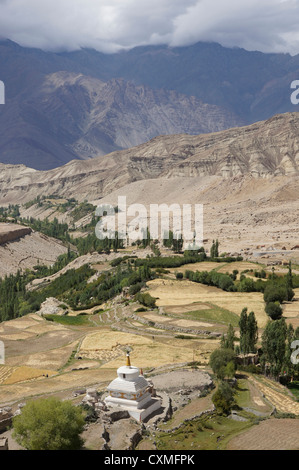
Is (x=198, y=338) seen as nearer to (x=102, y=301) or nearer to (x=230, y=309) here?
(x=230, y=309)

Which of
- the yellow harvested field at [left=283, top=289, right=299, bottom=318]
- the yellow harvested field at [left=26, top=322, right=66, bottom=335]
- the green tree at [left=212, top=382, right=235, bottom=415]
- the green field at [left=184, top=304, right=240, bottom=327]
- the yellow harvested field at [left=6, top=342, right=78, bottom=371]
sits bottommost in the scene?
the yellow harvested field at [left=6, top=342, right=78, bottom=371]

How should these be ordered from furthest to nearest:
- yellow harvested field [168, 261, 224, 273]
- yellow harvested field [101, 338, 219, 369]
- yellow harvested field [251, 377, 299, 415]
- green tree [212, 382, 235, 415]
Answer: yellow harvested field [168, 261, 224, 273], yellow harvested field [101, 338, 219, 369], yellow harvested field [251, 377, 299, 415], green tree [212, 382, 235, 415]

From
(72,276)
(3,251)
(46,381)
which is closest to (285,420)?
(46,381)

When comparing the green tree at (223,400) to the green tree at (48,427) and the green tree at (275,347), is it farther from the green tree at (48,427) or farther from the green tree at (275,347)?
the green tree at (48,427)

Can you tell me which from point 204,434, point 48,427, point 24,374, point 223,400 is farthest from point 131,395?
point 24,374

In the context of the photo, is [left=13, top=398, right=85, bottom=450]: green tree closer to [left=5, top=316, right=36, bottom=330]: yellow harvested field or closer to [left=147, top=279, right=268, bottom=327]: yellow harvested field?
[left=147, top=279, right=268, bottom=327]: yellow harvested field
